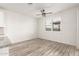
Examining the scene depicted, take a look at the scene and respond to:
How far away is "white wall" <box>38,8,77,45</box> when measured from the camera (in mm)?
3881

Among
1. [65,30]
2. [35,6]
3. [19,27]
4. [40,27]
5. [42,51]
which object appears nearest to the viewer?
[42,51]

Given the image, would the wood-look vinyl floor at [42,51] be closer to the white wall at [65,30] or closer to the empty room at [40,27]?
the empty room at [40,27]

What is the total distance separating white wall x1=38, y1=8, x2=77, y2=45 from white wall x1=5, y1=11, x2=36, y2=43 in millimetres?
626

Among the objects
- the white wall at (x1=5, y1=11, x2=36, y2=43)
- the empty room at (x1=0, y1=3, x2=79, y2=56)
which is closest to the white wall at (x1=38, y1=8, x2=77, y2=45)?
the empty room at (x1=0, y1=3, x2=79, y2=56)

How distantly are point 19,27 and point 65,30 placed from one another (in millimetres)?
3009

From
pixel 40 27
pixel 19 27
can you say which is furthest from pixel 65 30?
pixel 19 27

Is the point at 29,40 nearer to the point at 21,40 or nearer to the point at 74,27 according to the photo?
the point at 21,40

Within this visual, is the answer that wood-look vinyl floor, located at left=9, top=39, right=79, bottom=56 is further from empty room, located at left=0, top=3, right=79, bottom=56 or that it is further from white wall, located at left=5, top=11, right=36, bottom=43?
white wall, located at left=5, top=11, right=36, bottom=43

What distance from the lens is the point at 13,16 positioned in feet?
13.5

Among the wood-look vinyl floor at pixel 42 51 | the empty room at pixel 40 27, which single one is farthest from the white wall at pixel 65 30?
the wood-look vinyl floor at pixel 42 51

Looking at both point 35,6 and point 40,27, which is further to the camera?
point 40,27

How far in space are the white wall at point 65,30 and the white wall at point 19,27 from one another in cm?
63

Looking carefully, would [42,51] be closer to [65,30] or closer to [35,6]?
[35,6]

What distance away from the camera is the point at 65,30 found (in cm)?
434
